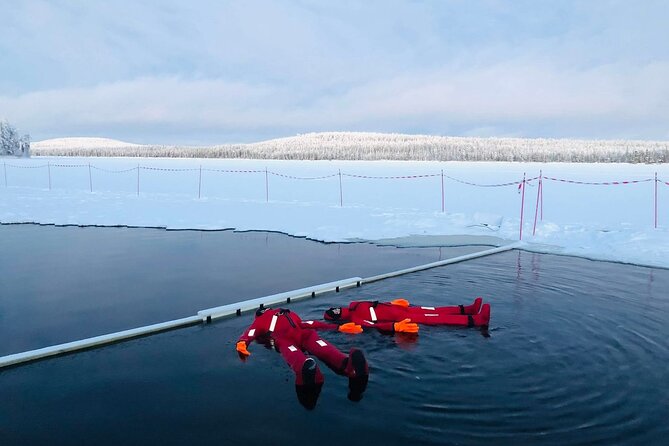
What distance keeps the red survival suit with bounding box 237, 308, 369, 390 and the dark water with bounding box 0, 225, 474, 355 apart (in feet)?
4.21

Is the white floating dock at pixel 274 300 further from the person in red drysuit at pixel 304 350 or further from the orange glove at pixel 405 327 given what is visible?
the orange glove at pixel 405 327

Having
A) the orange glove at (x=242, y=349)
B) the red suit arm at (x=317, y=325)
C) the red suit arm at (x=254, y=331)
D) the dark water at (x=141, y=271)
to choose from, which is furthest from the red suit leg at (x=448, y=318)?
the dark water at (x=141, y=271)

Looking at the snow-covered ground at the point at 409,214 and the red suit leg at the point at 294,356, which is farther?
the snow-covered ground at the point at 409,214

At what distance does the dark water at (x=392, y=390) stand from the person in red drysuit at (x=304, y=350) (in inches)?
3.5

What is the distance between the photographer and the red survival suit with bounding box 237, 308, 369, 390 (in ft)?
14.0

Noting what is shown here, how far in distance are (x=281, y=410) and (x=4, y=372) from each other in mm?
2514

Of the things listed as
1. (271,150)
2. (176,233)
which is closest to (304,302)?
(176,233)

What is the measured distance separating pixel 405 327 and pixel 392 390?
1.27 meters

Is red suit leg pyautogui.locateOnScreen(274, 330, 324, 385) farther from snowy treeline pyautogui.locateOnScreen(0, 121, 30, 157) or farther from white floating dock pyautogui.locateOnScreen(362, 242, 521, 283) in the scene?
snowy treeline pyautogui.locateOnScreen(0, 121, 30, 157)

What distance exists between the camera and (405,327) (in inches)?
211

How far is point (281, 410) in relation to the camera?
3.85 m

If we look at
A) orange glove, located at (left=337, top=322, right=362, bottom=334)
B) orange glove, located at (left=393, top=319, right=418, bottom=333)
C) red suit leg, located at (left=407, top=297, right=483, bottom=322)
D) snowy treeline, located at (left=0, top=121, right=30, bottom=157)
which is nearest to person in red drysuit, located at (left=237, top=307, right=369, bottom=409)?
orange glove, located at (left=337, top=322, right=362, bottom=334)

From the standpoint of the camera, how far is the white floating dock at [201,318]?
4.72 metres

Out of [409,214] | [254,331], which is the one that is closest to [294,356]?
[254,331]
